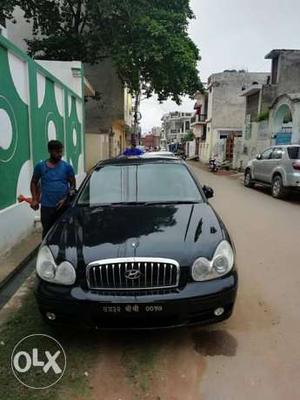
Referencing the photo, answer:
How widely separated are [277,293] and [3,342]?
2981 millimetres

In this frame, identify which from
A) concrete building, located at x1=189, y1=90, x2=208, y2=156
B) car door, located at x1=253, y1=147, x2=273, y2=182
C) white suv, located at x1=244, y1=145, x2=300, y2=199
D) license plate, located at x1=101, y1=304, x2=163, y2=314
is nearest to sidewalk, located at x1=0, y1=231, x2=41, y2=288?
license plate, located at x1=101, y1=304, x2=163, y2=314

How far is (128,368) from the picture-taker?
2889 millimetres

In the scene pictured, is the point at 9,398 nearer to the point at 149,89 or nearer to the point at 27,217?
the point at 27,217

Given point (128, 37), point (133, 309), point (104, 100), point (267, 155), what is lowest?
point (133, 309)

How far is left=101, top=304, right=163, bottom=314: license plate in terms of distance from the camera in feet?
9.24

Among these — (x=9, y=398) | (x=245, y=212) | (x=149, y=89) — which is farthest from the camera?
(x=149, y=89)

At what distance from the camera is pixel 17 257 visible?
532cm

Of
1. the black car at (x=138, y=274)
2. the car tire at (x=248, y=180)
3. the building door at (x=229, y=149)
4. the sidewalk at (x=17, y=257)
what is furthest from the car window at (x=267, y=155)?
the building door at (x=229, y=149)

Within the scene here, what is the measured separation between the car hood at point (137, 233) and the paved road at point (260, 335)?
34.1 inches

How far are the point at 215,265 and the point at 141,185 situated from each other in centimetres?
170

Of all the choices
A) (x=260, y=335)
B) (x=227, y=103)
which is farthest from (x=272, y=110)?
(x=227, y=103)

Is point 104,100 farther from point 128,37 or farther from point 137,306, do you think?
point 137,306

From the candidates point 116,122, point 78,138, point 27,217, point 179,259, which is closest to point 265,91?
point 116,122

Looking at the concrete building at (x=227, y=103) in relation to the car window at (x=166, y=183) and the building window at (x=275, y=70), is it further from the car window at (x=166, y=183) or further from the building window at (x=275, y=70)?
the car window at (x=166, y=183)
